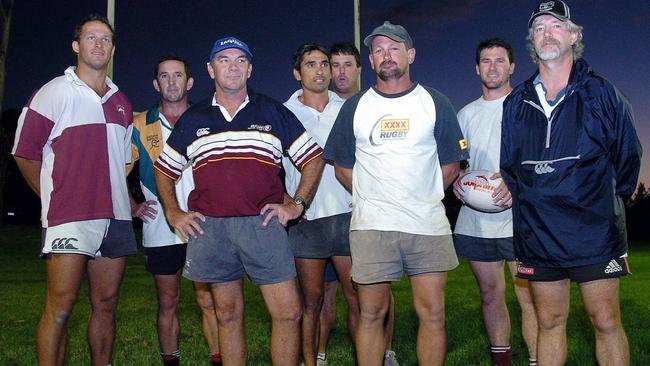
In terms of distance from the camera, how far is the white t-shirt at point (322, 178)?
19.7 feet

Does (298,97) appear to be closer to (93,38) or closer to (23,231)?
(93,38)

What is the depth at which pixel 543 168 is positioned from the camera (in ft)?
14.9

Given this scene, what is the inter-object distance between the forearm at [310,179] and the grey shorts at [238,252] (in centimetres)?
43

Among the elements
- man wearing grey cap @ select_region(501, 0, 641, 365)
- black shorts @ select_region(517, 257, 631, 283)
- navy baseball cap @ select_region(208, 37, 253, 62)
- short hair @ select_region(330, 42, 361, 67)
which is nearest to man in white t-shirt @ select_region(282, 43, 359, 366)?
short hair @ select_region(330, 42, 361, 67)

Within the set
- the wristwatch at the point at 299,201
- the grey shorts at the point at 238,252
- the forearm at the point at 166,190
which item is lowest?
the grey shorts at the point at 238,252

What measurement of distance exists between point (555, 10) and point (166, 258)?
369 cm

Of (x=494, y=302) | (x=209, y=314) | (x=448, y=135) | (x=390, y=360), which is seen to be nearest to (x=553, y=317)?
(x=494, y=302)

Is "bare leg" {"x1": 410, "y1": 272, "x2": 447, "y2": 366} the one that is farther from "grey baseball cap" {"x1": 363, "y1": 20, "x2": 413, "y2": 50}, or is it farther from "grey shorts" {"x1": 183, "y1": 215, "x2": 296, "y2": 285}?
"grey baseball cap" {"x1": 363, "y1": 20, "x2": 413, "y2": 50}

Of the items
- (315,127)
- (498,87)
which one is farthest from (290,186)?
(498,87)

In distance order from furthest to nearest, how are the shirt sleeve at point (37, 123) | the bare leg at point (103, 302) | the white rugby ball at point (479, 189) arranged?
the white rugby ball at point (479, 189) → the bare leg at point (103, 302) → the shirt sleeve at point (37, 123)

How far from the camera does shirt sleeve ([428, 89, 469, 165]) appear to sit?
5.05 metres

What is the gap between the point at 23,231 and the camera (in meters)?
36.9

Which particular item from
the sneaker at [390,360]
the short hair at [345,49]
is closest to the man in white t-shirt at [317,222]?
the short hair at [345,49]

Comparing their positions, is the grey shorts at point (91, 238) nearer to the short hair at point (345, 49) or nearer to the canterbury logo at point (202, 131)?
the canterbury logo at point (202, 131)
